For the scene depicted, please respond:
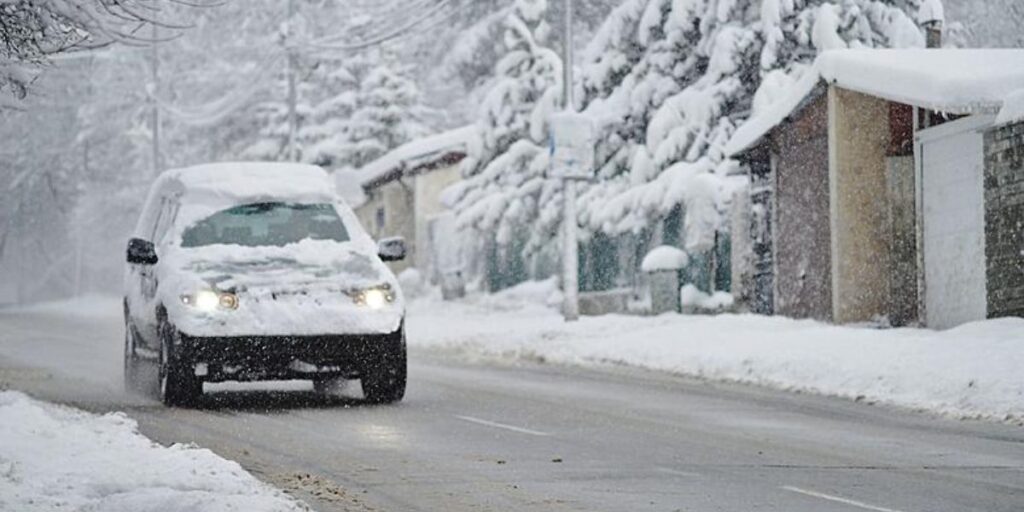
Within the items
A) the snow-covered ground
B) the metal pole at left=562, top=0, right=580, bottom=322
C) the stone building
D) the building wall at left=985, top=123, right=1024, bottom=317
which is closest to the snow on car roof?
the snow-covered ground

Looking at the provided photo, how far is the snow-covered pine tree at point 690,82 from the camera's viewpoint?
32.8 m

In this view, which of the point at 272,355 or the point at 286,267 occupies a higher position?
the point at 286,267

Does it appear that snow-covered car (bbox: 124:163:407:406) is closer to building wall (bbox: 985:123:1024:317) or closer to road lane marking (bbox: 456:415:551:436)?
road lane marking (bbox: 456:415:551:436)

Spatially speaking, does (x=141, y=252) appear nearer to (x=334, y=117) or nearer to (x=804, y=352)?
(x=804, y=352)

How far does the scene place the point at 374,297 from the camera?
49.1 ft

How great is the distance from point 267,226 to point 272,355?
1881 millimetres

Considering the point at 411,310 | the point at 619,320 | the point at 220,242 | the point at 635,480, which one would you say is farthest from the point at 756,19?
the point at 635,480

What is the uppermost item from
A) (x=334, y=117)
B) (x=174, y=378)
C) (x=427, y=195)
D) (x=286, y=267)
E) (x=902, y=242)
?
(x=334, y=117)

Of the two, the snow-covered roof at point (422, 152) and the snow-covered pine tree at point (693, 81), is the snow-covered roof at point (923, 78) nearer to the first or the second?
the snow-covered pine tree at point (693, 81)

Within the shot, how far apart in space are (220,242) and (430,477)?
6058mm

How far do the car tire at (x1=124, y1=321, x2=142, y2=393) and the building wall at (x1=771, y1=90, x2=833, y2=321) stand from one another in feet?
39.2

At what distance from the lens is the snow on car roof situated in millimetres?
16484

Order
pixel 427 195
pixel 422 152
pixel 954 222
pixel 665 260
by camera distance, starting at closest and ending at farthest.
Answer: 1. pixel 954 222
2. pixel 665 260
3. pixel 422 152
4. pixel 427 195

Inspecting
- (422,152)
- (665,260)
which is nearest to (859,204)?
(665,260)
